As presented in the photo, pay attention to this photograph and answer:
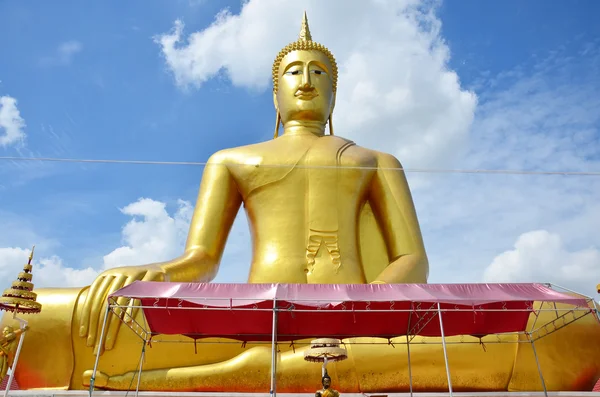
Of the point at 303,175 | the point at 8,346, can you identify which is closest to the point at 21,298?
the point at 8,346

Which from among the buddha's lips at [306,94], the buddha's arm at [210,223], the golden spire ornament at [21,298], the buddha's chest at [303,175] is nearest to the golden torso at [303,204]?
the buddha's chest at [303,175]

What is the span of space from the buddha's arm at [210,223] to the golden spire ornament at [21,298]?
1496mm

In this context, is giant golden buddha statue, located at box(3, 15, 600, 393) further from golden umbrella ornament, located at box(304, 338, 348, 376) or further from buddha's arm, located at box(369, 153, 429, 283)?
golden umbrella ornament, located at box(304, 338, 348, 376)

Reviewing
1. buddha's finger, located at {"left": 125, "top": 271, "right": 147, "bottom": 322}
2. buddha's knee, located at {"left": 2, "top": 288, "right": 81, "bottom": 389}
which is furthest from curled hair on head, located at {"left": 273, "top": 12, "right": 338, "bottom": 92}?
buddha's knee, located at {"left": 2, "top": 288, "right": 81, "bottom": 389}

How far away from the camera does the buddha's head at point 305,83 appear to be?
8.62 m

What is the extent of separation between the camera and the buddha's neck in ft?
28.5

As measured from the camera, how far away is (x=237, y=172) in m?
7.92

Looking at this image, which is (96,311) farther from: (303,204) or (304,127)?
(304,127)

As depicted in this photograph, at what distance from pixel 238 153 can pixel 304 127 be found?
1236 millimetres

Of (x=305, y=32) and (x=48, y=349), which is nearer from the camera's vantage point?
(x=48, y=349)

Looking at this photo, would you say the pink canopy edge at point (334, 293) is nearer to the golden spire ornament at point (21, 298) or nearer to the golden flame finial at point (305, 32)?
the golden spire ornament at point (21, 298)

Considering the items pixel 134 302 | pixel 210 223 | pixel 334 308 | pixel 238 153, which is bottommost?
pixel 334 308

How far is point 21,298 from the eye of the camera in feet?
18.4

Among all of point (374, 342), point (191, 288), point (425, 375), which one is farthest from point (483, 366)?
point (191, 288)
